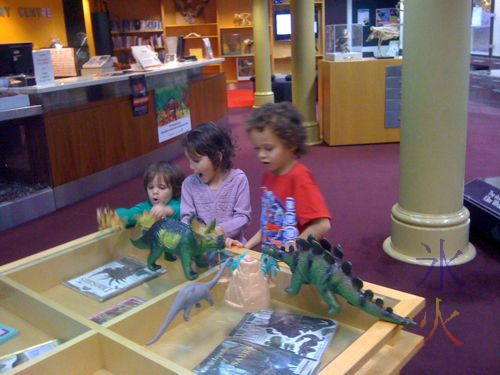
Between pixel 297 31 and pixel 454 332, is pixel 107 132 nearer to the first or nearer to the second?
pixel 297 31

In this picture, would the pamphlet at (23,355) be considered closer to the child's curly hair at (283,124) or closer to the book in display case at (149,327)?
the book in display case at (149,327)

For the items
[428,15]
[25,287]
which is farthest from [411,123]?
[25,287]

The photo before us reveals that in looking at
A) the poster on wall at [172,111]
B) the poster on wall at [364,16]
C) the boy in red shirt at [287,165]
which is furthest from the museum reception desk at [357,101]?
the poster on wall at [364,16]

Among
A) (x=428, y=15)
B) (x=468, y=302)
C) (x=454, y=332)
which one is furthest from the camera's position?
(x=428, y=15)

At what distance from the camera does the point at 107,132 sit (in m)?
5.31

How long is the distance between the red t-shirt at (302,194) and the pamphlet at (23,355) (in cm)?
85

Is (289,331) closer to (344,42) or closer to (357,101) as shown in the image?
(357,101)

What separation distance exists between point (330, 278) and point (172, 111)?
5.30m

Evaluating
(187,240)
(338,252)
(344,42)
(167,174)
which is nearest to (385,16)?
(344,42)

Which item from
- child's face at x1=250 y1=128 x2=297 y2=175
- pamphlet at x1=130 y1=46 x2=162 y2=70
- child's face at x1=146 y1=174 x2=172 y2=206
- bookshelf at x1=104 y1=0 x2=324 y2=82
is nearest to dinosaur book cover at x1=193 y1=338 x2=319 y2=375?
child's face at x1=250 y1=128 x2=297 y2=175

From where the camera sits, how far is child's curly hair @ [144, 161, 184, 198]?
2271 millimetres

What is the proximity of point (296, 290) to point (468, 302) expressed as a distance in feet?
5.42

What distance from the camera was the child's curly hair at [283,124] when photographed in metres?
1.79

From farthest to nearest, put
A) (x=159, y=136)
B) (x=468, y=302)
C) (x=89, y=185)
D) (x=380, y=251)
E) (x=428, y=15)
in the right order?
(x=159, y=136) → (x=89, y=185) → (x=380, y=251) → (x=428, y=15) → (x=468, y=302)
